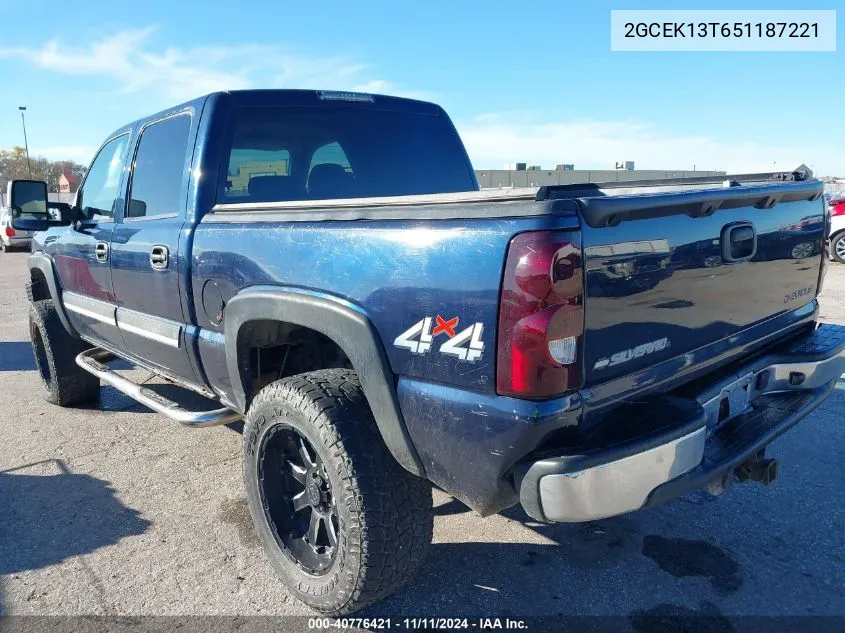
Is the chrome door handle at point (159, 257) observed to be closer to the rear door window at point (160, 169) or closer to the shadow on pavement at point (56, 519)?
the rear door window at point (160, 169)

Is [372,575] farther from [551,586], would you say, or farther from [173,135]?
[173,135]

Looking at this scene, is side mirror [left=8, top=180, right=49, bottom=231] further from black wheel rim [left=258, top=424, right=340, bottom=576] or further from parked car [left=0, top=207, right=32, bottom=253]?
parked car [left=0, top=207, right=32, bottom=253]

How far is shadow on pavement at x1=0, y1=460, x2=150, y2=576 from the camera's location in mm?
2988

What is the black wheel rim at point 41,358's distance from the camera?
5.23 metres

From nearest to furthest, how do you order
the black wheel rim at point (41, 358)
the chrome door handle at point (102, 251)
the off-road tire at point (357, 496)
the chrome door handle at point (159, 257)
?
the off-road tire at point (357, 496) < the chrome door handle at point (159, 257) < the chrome door handle at point (102, 251) < the black wheel rim at point (41, 358)

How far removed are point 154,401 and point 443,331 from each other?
2.15 meters

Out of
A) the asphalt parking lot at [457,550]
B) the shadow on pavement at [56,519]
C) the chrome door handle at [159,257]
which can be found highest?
the chrome door handle at [159,257]

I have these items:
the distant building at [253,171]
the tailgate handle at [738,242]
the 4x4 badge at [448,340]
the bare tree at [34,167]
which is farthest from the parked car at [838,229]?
the bare tree at [34,167]

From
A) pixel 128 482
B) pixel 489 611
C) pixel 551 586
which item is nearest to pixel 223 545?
pixel 128 482

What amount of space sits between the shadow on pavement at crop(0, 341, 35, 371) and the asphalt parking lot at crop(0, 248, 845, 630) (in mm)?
2755

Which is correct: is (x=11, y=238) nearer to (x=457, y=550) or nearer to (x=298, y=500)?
(x=298, y=500)

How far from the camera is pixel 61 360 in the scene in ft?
16.1

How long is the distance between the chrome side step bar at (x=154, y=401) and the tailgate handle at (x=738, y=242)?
216 centimetres

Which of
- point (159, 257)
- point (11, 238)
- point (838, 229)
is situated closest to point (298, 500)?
point (159, 257)
